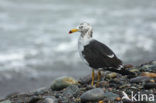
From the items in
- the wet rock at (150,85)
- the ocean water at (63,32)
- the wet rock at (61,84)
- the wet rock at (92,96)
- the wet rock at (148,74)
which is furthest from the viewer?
the ocean water at (63,32)

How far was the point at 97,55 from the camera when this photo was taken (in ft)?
21.4

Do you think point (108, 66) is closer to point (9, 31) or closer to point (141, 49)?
point (141, 49)

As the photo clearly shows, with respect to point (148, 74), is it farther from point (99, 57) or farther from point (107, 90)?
point (99, 57)

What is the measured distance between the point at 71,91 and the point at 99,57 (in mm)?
794

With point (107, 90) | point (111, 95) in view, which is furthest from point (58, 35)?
point (111, 95)

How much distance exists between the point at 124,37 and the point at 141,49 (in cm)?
154

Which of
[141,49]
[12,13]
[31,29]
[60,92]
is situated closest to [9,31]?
[31,29]

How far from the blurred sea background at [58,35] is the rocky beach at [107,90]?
312 centimetres

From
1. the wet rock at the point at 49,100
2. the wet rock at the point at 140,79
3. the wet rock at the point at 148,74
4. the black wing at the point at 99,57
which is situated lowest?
the wet rock at the point at 49,100

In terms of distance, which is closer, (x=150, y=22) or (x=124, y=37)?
(x=124, y=37)

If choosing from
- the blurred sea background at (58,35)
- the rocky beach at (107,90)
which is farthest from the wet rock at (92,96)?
the blurred sea background at (58,35)

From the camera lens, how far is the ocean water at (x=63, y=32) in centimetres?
1234

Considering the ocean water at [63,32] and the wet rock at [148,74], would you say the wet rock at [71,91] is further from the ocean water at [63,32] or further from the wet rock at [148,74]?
the ocean water at [63,32]

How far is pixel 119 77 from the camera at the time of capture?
7.31 meters
